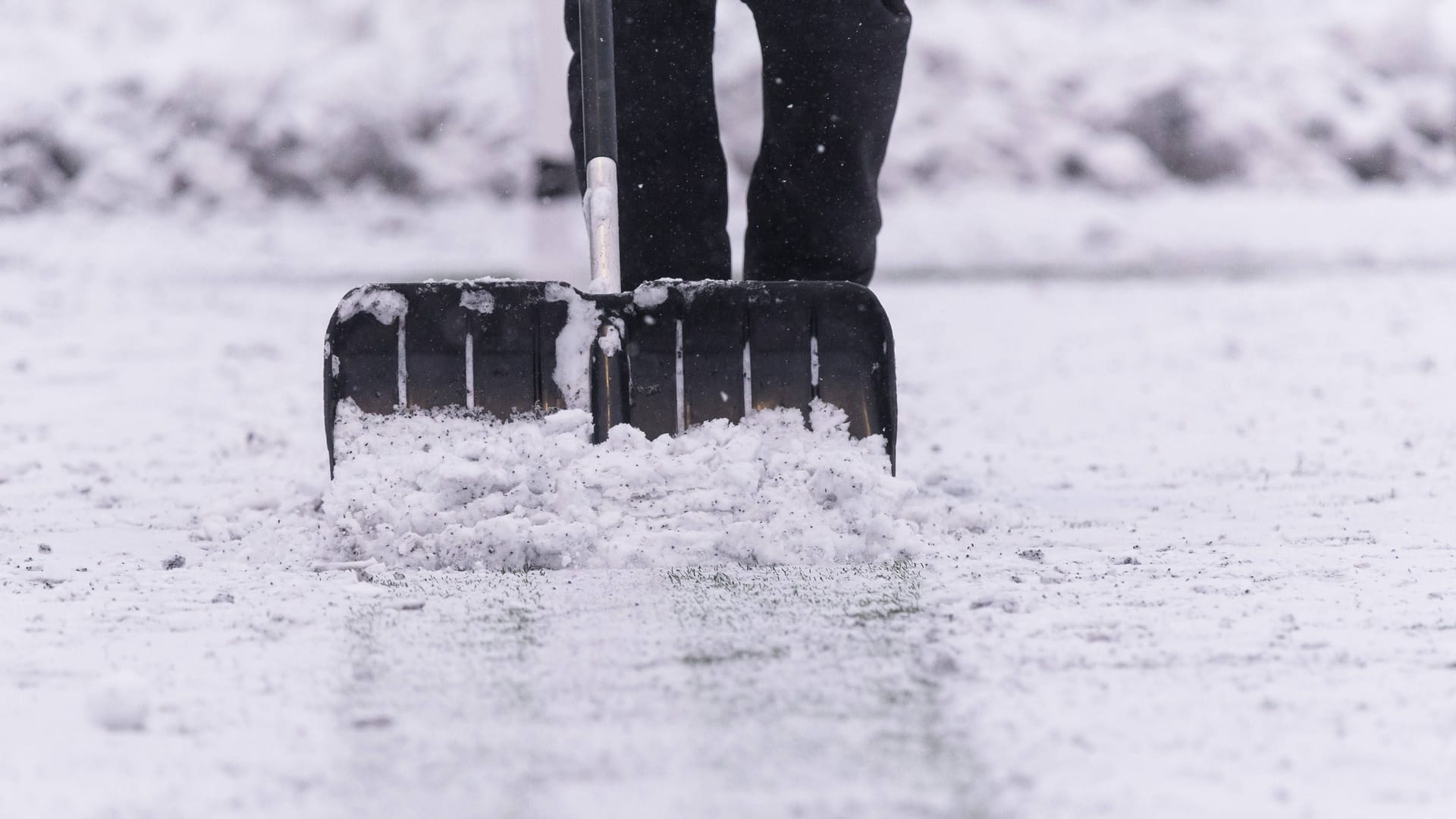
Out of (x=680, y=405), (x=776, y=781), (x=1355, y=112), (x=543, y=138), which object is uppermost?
(x=1355, y=112)

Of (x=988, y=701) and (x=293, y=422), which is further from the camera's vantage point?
(x=293, y=422)

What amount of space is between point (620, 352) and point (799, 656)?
0.75 m

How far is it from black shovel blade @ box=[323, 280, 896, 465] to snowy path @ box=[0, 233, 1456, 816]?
10.1 inches

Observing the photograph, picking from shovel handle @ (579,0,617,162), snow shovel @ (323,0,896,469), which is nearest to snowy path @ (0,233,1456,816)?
snow shovel @ (323,0,896,469)

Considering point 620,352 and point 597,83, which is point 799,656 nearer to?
point 620,352

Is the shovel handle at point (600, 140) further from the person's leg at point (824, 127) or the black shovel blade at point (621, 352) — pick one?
the person's leg at point (824, 127)

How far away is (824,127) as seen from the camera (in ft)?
7.27

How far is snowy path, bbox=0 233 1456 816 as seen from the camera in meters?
1.00

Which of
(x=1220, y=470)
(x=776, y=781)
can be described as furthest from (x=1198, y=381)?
(x=776, y=781)

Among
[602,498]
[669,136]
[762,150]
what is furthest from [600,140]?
[602,498]

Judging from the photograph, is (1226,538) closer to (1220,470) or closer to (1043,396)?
(1220,470)

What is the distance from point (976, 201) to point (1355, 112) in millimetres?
2933

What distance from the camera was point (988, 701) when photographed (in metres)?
1.17

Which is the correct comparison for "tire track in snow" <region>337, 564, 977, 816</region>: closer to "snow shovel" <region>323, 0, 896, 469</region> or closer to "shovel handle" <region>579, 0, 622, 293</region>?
"snow shovel" <region>323, 0, 896, 469</region>
